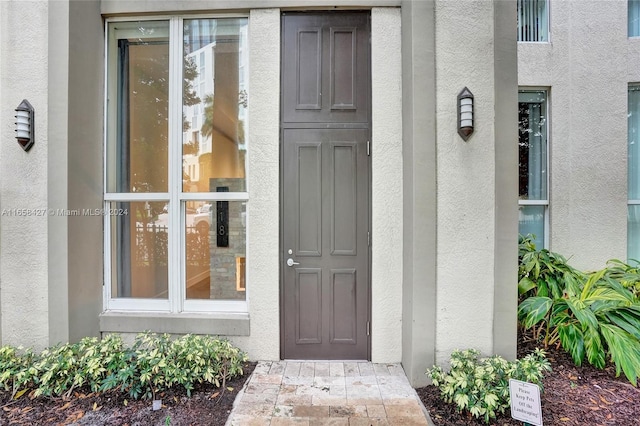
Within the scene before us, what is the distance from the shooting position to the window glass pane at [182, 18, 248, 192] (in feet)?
10.7

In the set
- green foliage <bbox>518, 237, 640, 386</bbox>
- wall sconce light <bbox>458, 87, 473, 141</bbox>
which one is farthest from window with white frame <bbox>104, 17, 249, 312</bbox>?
green foliage <bbox>518, 237, 640, 386</bbox>

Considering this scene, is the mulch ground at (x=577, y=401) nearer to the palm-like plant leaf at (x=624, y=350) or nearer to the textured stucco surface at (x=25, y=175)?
the palm-like plant leaf at (x=624, y=350)

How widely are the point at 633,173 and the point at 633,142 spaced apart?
481 millimetres

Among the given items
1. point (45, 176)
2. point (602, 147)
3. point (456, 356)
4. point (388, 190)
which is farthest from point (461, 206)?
point (45, 176)

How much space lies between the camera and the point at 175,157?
3234mm

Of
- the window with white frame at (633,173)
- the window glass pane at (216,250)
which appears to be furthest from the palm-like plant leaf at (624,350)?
the window glass pane at (216,250)

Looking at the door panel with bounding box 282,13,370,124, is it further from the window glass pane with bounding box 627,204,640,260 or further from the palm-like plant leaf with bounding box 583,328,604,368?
the window glass pane with bounding box 627,204,640,260

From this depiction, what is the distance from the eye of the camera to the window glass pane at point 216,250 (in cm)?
324

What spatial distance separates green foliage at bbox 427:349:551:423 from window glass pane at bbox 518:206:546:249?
259 centimetres

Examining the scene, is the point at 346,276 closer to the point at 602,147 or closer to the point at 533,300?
the point at 533,300

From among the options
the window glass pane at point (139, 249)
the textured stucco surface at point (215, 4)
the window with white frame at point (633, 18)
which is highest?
the window with white frame at point (633, 18)

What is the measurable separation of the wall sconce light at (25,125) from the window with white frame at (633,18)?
25.9ft

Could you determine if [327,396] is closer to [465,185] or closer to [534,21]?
[465,185]

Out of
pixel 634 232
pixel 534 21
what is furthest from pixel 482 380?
pixel 534 21
